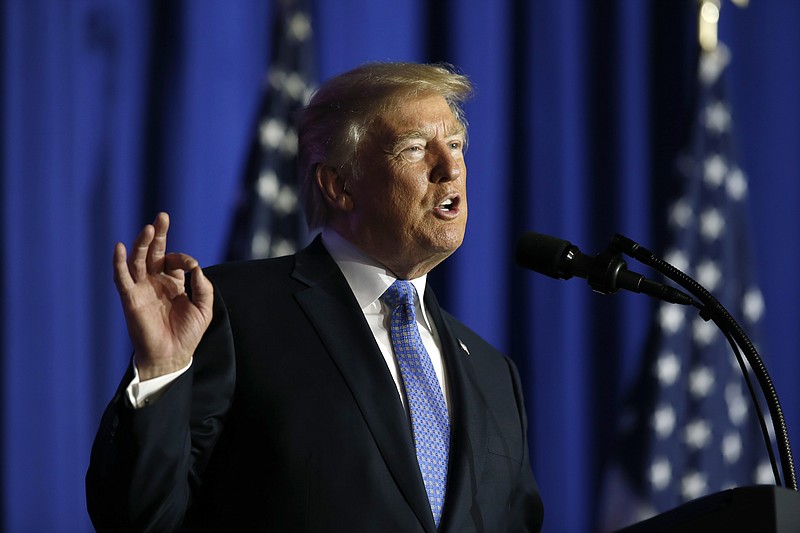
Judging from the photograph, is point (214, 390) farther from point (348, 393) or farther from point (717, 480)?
point (717, 480)

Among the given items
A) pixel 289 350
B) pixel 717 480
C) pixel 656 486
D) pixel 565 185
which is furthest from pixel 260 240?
pixel 717 480

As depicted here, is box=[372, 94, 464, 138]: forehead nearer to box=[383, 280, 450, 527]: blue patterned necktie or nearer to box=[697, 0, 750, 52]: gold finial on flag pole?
box=[383, 280, 450, 527]: blue patterned necktie

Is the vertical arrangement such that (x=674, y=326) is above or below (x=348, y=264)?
below

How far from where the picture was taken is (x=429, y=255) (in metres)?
1.86

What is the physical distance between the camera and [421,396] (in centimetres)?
172

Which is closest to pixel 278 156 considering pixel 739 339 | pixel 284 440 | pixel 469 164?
pixel 469 164

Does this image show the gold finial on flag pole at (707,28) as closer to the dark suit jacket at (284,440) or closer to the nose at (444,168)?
the nose at (444,168)

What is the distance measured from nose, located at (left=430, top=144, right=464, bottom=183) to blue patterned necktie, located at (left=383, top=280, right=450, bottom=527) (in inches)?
8.4

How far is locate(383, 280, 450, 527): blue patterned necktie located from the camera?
5.42 ft

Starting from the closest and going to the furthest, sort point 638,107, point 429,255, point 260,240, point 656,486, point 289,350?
point 289,350 → point 429,255 → point 260,240 → point 656,486 → point 638,107

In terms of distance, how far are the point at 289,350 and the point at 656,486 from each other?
2553 millimetres

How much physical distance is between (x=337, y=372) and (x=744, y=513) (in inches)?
28.6

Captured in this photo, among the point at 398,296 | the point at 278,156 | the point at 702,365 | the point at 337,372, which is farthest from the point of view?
the point at 702,365

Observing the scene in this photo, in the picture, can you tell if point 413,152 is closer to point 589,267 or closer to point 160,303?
point 589,267
